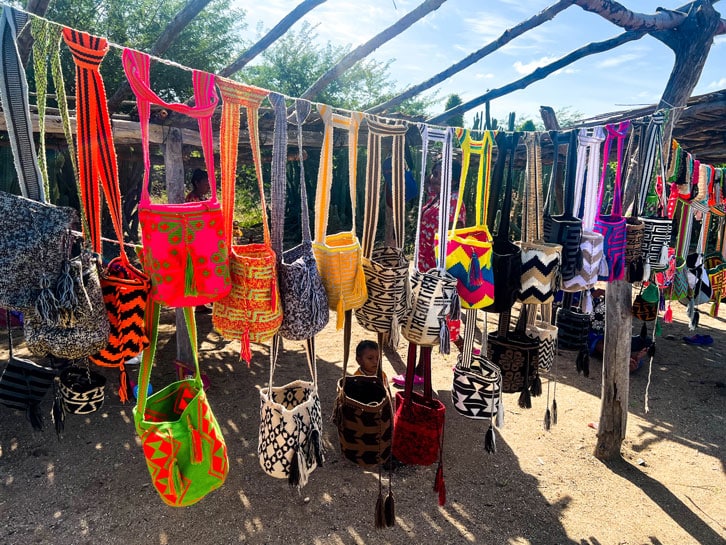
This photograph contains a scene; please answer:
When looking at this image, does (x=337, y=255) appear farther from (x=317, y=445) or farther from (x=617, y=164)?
(x=617, y=164)

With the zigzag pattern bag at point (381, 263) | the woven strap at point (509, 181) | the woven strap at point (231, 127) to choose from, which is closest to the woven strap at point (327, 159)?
the zigzag pattern bag at point (381, 263)

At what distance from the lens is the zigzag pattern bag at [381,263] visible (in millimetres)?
2244

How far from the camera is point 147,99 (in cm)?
155

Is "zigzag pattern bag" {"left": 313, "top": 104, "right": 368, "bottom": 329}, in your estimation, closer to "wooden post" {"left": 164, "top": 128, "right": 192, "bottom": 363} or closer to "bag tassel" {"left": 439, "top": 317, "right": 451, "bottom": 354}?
"bag tassel" {"left": 439, "top": 317, "right": 451, "bottom": 354}

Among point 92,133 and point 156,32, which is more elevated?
point 156,32

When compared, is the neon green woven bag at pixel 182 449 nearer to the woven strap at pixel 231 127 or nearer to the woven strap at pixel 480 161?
the woven strap at pixel 231 127

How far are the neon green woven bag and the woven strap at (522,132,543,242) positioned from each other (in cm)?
188

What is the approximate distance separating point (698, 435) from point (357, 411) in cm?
363

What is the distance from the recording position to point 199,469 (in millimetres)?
1655

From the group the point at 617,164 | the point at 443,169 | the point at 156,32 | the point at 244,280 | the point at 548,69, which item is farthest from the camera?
the point at 156,32

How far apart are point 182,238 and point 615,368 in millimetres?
3432

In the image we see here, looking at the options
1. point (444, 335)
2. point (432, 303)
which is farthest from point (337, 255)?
point (444, 335)

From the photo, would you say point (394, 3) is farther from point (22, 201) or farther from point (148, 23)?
point (148, 23)

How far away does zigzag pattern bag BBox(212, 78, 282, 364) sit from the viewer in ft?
5.78
